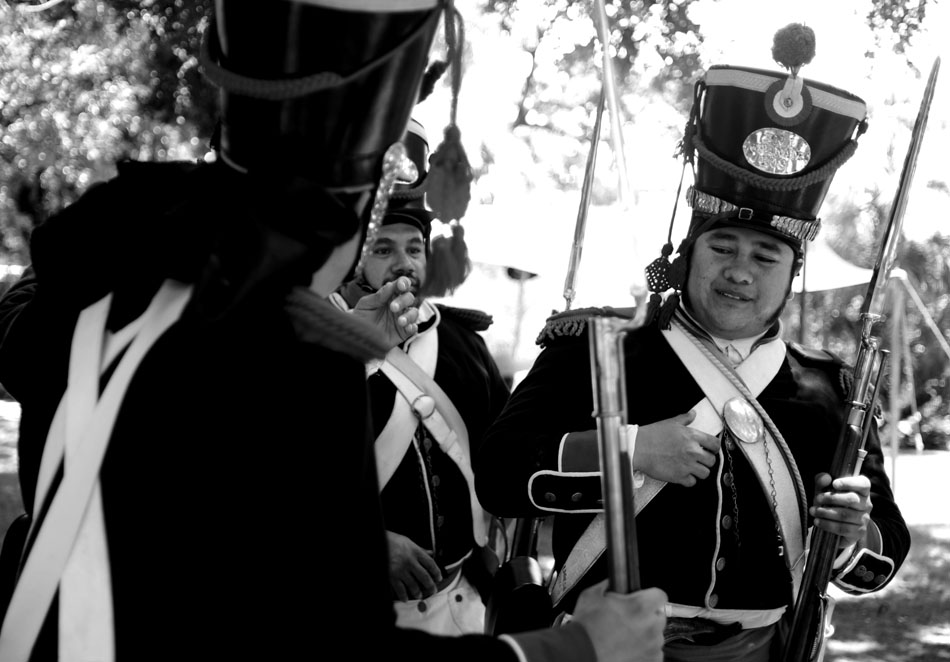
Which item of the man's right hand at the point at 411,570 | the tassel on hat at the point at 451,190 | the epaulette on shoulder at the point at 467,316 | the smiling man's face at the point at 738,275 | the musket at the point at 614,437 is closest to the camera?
the musket at the point at 614,437

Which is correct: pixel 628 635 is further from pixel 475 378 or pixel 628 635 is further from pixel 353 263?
pixel 475 378

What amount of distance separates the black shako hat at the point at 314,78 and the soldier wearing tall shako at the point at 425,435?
5.78 feet

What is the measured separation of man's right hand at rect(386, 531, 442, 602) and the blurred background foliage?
1.66 metres

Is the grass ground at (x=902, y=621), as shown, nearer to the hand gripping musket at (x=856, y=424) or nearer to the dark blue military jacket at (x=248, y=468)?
the hand gripping musket at (x=856, y=424)

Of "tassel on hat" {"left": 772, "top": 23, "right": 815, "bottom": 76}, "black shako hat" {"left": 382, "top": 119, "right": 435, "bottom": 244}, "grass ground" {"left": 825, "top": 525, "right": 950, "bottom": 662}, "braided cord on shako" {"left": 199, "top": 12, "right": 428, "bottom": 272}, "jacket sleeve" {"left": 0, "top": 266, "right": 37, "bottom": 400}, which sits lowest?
"grass ground" {"left": 825, "top": 525, "right": 950, "bottom": 662}

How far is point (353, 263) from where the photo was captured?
1.63m

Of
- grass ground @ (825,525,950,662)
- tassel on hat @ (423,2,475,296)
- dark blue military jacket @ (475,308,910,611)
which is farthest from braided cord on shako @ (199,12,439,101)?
grass ground @ (825,525,950,662)

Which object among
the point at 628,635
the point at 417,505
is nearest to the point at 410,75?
the point at 628,635

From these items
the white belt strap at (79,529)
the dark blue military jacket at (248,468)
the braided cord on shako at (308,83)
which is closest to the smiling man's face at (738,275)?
the braided cord on shako at (308,83)

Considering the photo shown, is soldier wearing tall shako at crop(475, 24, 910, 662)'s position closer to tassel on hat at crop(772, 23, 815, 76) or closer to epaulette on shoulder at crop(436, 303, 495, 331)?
tassel on hat at crop(772, 23, 815, 76)

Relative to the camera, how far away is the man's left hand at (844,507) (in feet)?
8.79

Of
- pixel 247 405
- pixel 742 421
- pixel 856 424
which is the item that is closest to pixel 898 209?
pixel 856 424

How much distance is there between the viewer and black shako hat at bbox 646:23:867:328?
115 inches

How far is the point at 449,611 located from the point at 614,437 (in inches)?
73.7
